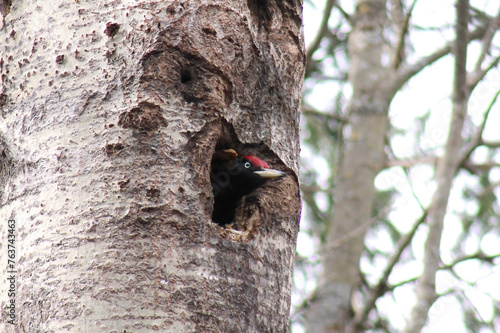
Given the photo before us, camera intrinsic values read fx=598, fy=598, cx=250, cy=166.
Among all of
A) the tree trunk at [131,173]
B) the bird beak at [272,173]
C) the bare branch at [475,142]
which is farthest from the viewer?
the bare branch at [475,142]

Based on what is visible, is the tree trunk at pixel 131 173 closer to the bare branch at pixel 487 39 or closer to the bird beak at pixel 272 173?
the bird beak at pixel 272 173

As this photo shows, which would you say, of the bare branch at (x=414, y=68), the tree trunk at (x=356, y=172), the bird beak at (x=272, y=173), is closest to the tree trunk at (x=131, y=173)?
the bird beak at (x=272, y=173)

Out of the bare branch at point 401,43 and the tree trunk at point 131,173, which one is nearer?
the tree trunk at point 131,173

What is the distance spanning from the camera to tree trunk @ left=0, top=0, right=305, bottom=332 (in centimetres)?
198

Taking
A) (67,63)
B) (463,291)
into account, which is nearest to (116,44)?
(67,63)

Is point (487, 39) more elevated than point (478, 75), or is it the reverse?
point (487, 39)

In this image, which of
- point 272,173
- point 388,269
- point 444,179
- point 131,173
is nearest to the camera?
point 131,173

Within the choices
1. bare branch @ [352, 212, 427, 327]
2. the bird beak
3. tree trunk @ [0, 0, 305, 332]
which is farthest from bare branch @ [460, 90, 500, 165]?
→ tree trunk @ [0, 0, 305, 332]

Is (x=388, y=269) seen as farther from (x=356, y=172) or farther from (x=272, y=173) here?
(x=272, y=173)

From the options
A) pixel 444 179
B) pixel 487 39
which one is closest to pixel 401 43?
pixel 487 39

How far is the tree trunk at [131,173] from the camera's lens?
1984mm

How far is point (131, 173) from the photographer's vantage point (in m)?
2.12

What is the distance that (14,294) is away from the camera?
208cm

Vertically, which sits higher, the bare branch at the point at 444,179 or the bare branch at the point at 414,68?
the bare branch at the point at 414,68
